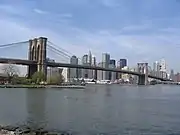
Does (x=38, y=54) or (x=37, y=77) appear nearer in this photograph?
(x=37, y=77)

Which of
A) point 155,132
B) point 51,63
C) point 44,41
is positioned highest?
point 44,41

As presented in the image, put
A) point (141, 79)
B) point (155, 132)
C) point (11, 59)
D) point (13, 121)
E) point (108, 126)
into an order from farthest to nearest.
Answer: point (141, 79), point (11, 59), point (13, 121), point (108, 126), point (155, 132)

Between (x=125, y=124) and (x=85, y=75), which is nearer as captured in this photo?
(x=125, y=124)

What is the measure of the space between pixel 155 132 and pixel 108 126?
2.52m

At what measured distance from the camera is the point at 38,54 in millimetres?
75312

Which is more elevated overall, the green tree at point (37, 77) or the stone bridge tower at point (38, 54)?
the stone bridge tower at point (38, 54)

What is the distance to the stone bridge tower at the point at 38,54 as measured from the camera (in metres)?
72.2

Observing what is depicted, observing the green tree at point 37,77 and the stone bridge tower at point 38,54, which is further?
the stone bridge tower at point 38,54

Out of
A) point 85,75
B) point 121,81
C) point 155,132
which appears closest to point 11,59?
point 155,132

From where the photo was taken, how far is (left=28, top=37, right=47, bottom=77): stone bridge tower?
2842 inches

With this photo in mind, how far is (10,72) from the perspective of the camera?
263 feet

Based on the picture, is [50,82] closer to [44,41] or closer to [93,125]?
[44,41]

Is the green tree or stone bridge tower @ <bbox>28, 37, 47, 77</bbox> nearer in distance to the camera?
the green tree

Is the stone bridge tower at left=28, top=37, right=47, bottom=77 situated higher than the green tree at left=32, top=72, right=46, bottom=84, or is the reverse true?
the stone bridge tower at left=28, top=37, right=47, bottom=77
